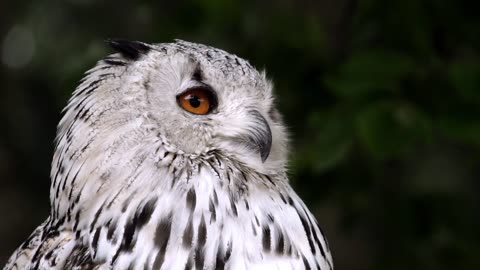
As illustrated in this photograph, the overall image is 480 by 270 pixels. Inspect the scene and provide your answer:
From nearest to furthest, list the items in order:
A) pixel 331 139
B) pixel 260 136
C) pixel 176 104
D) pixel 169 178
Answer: pixel 169 178
pixel 176 104
pixel 260 136
pixel 331 139

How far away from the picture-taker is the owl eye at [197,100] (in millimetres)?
2959

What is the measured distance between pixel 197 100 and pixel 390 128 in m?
0.92

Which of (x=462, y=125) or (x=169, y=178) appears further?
(x=462, y=125)

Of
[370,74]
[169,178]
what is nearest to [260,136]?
[169,178]

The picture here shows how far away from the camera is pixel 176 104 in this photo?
9.65 feet

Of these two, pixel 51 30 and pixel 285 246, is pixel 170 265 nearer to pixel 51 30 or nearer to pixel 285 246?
pixel 285 246

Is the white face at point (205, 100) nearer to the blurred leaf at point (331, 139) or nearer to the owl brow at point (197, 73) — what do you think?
the owl brow at point (197, 73)

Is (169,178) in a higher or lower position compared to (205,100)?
lower

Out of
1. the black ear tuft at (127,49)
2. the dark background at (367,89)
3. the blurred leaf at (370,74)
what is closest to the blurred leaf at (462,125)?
the dark background at (367,89)

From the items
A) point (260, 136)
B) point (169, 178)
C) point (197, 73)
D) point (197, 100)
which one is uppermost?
point (197, 73)

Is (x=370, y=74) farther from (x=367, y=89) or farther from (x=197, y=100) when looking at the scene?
A: (x=197, y=100)

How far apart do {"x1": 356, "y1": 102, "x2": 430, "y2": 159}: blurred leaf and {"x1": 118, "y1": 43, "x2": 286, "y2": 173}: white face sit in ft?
1.57

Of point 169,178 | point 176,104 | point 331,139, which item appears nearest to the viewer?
point 169,178

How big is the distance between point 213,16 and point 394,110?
45.5 inches
